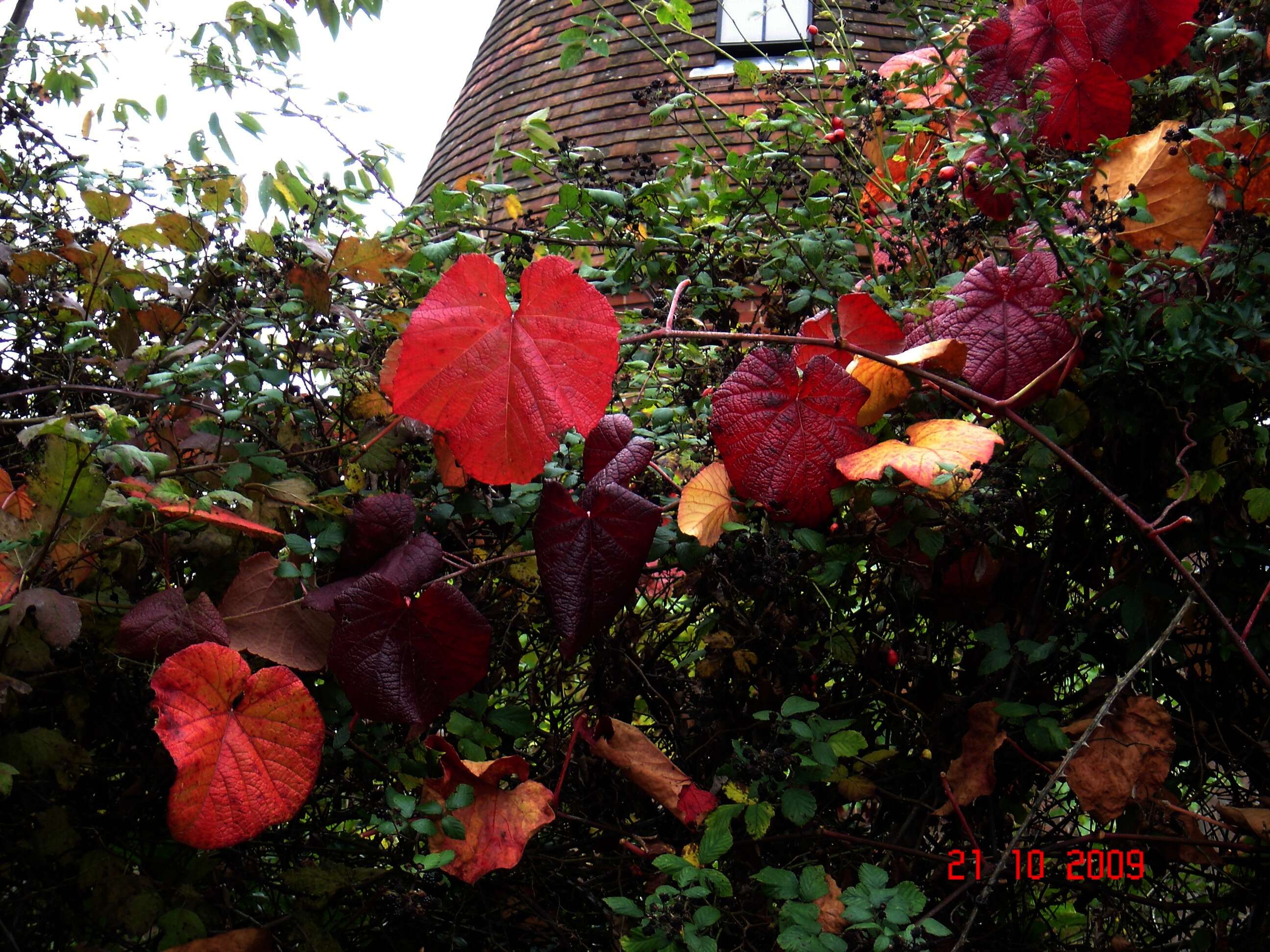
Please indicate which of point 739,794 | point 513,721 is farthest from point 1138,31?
point 513,721

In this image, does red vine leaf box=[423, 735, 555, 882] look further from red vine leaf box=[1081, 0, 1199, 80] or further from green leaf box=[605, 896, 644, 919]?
red vine leaf box=[1081, 0, 1199, 80]

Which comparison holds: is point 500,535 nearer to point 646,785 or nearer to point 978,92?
point 646,785

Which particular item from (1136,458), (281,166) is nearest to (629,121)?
(281,166)

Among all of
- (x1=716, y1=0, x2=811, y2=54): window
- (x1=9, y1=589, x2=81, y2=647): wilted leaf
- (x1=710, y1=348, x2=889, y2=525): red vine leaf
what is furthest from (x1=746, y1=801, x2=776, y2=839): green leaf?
(x1=716, y1=0, x2=811, y2=54): window

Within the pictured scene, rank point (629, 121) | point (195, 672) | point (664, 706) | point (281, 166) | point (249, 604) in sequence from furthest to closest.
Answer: point (629, 121) < point (281, 166) < point (664, 706) < point (249, 604) < point (195, 672)

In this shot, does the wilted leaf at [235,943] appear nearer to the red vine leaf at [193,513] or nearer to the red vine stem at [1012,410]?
the red vine leaf at [193,513]

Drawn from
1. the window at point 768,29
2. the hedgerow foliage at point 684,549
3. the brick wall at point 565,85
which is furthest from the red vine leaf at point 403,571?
the window at point 768,29

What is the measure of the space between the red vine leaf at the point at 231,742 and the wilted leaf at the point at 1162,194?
1058mm

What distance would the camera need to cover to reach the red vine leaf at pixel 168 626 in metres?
0.97

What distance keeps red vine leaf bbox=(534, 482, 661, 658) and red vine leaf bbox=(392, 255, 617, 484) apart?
0.08 meters

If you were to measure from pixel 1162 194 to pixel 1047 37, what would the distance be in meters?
0.32

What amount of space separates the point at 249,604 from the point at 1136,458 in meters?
1.08

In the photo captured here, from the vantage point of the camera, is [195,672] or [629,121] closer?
[195,672]

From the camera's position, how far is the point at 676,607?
1.37 metres
